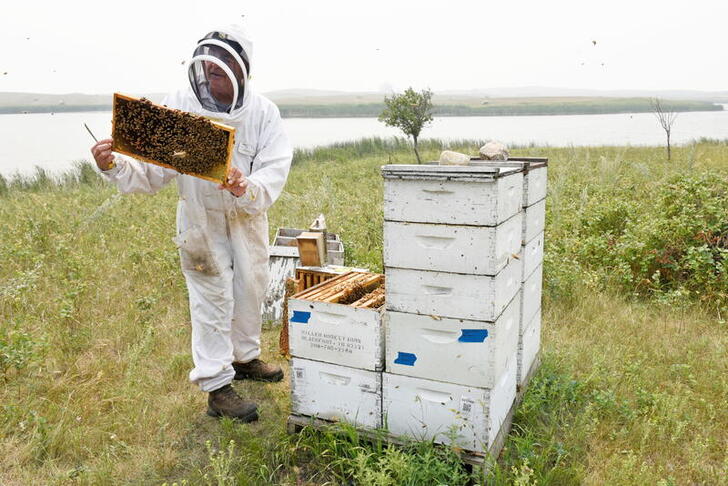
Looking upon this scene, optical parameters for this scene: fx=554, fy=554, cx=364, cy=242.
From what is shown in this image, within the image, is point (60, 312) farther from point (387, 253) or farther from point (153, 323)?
point (387, 253)

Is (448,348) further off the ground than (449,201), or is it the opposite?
(449,201)

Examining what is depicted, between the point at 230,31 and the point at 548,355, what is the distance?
286 centimetres

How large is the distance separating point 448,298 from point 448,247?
236 millimetres

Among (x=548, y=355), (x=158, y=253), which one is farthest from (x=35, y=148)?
(x=548, y=355)

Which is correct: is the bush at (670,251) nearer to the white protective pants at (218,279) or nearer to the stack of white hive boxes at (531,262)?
the stack of white hive boxes at (531,262)

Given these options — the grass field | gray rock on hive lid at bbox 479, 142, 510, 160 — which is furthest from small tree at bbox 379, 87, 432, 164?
gray rock on hive lid at bbox 479, 142, 510, 160

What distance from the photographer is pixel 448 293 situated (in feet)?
8.39

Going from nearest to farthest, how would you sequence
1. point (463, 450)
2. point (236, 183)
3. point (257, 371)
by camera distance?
point (463, 450), point (236, 183), point (257, 371)

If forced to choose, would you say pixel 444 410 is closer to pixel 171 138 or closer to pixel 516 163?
pixel 516 163

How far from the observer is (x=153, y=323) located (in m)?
4.53

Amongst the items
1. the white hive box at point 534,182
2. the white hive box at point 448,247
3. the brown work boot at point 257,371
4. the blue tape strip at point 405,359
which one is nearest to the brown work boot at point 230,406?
the brown work boot at point 257,371

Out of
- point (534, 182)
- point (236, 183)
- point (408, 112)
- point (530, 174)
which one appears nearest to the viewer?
point (236, 183)

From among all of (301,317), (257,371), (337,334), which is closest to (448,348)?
(337,334)

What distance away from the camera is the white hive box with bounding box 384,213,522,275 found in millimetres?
2451
